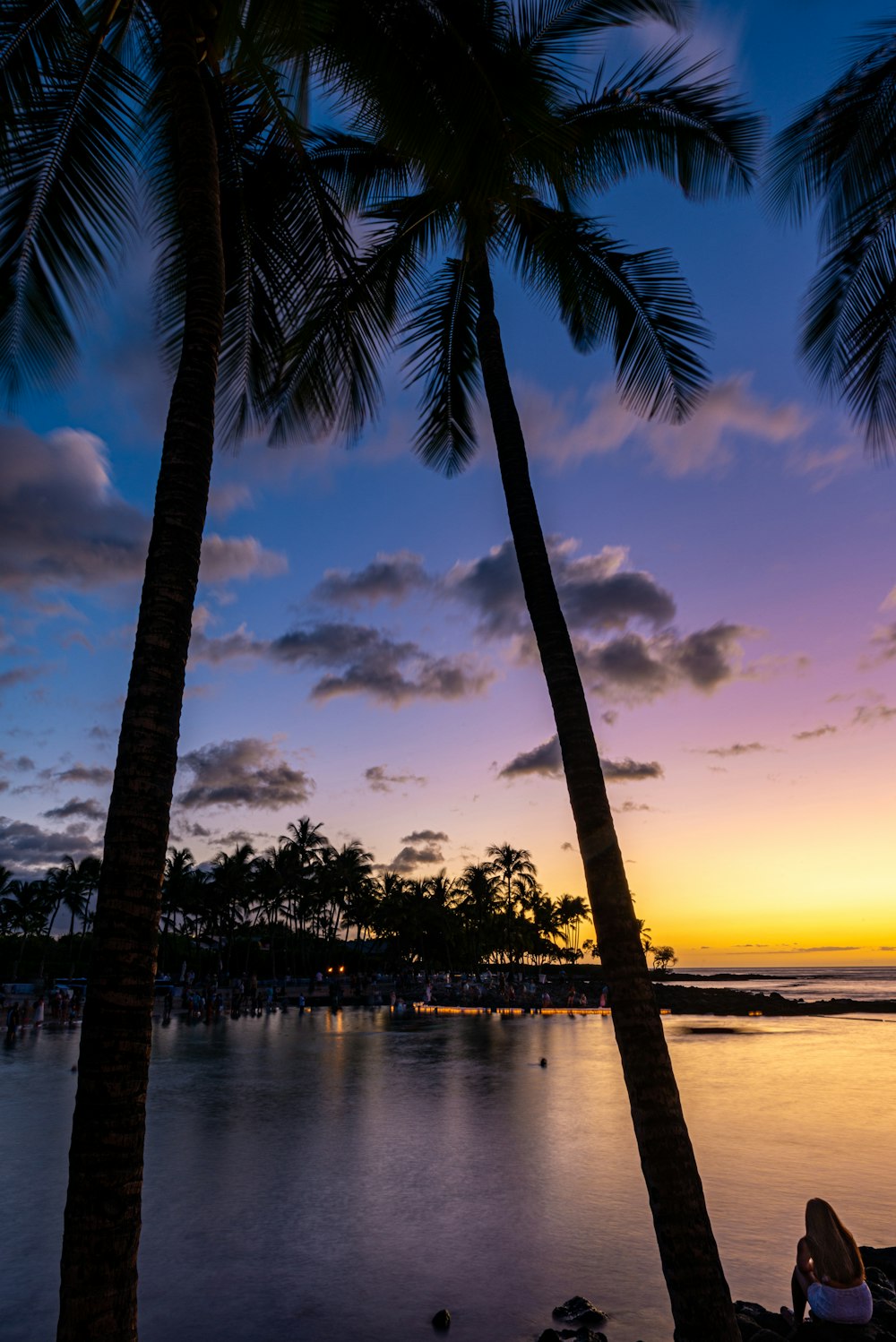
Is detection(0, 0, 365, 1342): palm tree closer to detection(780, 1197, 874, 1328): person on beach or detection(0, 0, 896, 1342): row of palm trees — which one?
detection(0, 0, 896, 1342): row of palm trees

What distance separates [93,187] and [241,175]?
1.52 meters

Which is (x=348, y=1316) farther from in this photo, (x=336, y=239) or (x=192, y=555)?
(x=336, y=239)

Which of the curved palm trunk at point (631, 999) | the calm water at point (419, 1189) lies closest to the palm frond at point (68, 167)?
the curved palm trunk at point (631, 999)

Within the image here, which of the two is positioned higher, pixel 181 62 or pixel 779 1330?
pixel 181 62

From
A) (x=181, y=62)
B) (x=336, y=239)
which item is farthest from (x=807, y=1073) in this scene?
(x=181, y=62)

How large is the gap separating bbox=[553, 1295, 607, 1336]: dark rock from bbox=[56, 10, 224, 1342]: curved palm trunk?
5802 millimetres

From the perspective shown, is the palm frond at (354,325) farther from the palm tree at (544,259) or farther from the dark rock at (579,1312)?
the dark rock at (579,1312)

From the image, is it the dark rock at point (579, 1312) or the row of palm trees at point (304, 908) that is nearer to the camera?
the dark rock at point (579, 1312)

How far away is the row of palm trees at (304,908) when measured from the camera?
7731 cm

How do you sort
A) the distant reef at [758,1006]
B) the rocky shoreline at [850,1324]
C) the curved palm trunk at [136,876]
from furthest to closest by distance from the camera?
the distant reef at [758,1006] → the rocky shoreline at [850,1324] → the curved palm trunk at [136,876]

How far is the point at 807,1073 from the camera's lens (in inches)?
1026

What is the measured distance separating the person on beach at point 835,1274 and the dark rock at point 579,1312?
2132mm

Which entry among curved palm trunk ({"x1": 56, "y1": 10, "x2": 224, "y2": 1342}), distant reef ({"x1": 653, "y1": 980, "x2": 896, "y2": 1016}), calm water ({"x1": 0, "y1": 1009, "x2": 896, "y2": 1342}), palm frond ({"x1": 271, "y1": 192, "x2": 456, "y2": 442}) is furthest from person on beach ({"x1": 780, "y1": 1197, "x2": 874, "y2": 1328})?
distant reef ({"x1": 653, "y1": 980, "x2": 896, "y2": 1016})

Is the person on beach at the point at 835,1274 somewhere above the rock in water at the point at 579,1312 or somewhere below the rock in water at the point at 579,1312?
above
